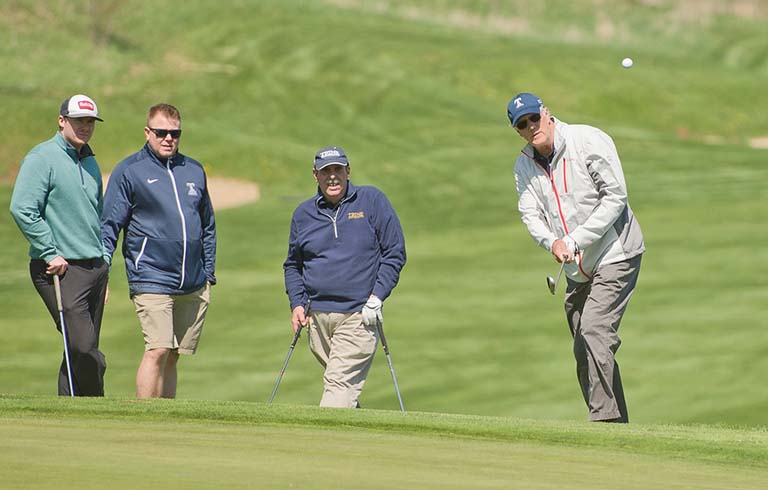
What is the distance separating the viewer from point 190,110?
39781 mm

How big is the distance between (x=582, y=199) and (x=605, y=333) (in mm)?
763

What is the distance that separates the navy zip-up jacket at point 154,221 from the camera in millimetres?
9258

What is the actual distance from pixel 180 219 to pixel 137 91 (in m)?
33.1

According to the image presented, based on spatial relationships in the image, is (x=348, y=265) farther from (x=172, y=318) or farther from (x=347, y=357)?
(x=172, y=318)

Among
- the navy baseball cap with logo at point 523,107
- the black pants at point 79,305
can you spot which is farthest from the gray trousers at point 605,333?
the black pants at point 79,305

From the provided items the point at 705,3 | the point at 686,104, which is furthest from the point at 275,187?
the point at 705,3

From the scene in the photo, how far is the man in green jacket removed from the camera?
8875 millimetres

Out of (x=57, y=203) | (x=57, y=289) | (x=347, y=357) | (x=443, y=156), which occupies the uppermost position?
(x=443, y=156)

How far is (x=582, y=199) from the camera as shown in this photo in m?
8.62

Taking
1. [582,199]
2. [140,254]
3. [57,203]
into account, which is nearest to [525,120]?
[582,199]

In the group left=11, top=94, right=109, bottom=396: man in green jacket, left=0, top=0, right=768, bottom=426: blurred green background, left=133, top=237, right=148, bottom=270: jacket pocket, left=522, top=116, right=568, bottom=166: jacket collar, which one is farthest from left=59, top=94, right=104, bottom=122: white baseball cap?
left=0, top=0, right=768, bottom=426: blurred green background

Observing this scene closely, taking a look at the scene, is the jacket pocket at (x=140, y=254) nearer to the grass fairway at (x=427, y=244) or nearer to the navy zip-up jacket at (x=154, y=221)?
the navy zip-up jacket at (x=154, y=221)

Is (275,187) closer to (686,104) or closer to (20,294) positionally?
(20,294)

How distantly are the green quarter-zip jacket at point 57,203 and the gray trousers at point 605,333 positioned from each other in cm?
291
